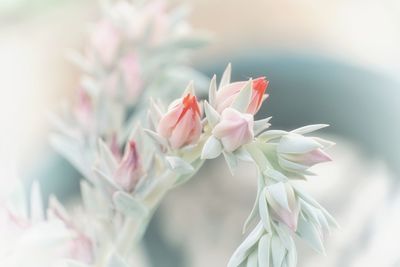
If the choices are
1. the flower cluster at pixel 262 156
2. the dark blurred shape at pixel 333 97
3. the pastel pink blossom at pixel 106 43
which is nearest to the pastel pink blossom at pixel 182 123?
the flower cluster at pixel 262 156

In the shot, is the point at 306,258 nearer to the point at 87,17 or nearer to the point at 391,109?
the point at 391,109

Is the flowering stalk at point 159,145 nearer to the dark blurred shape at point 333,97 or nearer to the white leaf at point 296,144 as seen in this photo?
the white leaf at point 296,144

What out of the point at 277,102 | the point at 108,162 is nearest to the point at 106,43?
the point at 108,162

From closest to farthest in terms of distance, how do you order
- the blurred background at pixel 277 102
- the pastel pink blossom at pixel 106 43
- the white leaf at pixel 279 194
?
the white leaf at pixel 279 194, the pastel pink blossom at pixel 106 43, the blurred background at pixel 277 102

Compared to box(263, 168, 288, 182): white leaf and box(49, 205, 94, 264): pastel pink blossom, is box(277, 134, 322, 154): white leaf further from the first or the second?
box(49, 205, 94, 264): pastel pink blossom

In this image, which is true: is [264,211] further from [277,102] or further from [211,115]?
[277,102]

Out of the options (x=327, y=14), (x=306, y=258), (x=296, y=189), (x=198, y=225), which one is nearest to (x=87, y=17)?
(x=327, y=14)

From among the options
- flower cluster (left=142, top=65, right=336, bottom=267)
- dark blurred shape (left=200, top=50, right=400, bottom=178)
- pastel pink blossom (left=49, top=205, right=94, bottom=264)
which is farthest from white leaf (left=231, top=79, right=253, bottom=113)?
dark blurred shape (left=200, top=50, right=400, bottom=178)
